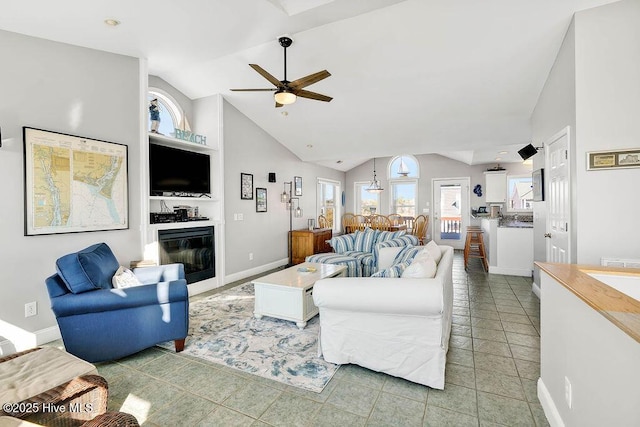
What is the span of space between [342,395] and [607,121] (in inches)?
127

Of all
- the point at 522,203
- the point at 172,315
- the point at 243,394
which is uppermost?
the point at 522,203

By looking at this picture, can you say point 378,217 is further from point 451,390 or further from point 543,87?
point 451,390

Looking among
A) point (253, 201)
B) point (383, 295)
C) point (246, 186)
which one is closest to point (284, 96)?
point (383, 295)

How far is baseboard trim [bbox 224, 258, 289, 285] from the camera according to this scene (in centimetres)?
498

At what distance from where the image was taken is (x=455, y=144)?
220 inches

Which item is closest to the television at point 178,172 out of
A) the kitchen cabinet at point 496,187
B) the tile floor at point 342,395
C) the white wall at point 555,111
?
the tile floor at point 342,395

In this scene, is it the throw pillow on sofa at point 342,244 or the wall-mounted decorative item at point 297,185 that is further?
the wall-mounted decorative item at point 297,185

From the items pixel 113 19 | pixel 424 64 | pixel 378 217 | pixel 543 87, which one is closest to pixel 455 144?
pixel 543 87

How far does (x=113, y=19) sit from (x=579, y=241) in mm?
4637

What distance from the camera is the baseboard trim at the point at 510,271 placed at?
5.26m

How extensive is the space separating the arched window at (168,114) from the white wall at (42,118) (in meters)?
0.95

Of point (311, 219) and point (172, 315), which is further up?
point (311, 219)

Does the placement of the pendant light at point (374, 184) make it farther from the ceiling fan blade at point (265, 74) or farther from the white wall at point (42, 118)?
the white wall at point (42, 118)

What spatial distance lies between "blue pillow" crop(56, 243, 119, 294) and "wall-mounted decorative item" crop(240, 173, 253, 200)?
2723mm
